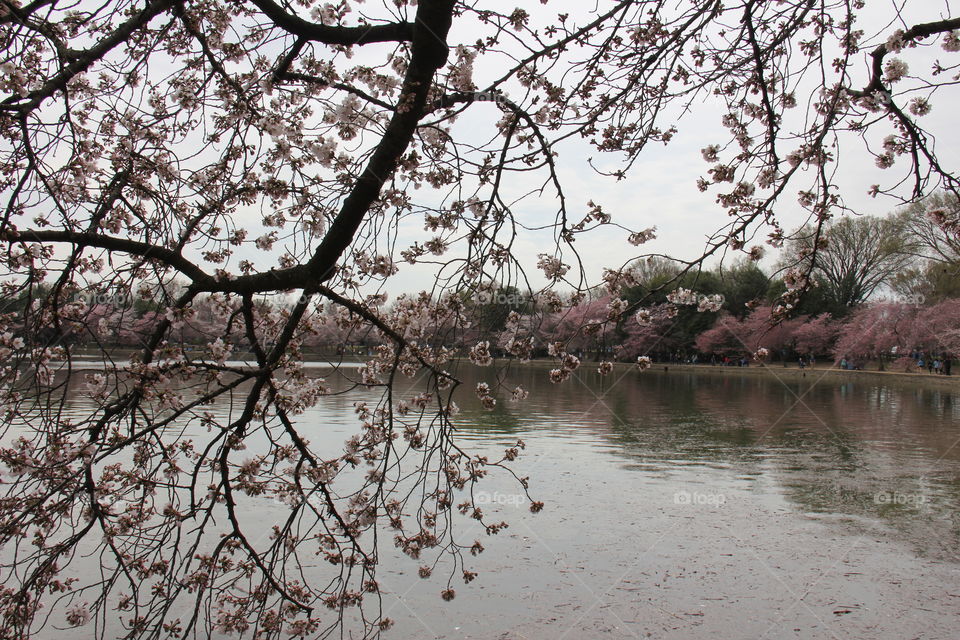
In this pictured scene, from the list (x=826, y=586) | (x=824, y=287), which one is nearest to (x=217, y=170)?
(x=826, y=586)

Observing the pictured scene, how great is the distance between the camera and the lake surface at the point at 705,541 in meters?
4.92

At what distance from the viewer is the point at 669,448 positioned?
39.5ft

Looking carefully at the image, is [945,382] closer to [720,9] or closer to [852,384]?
[852,384]

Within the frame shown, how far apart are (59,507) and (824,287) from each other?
4486 centimetres
